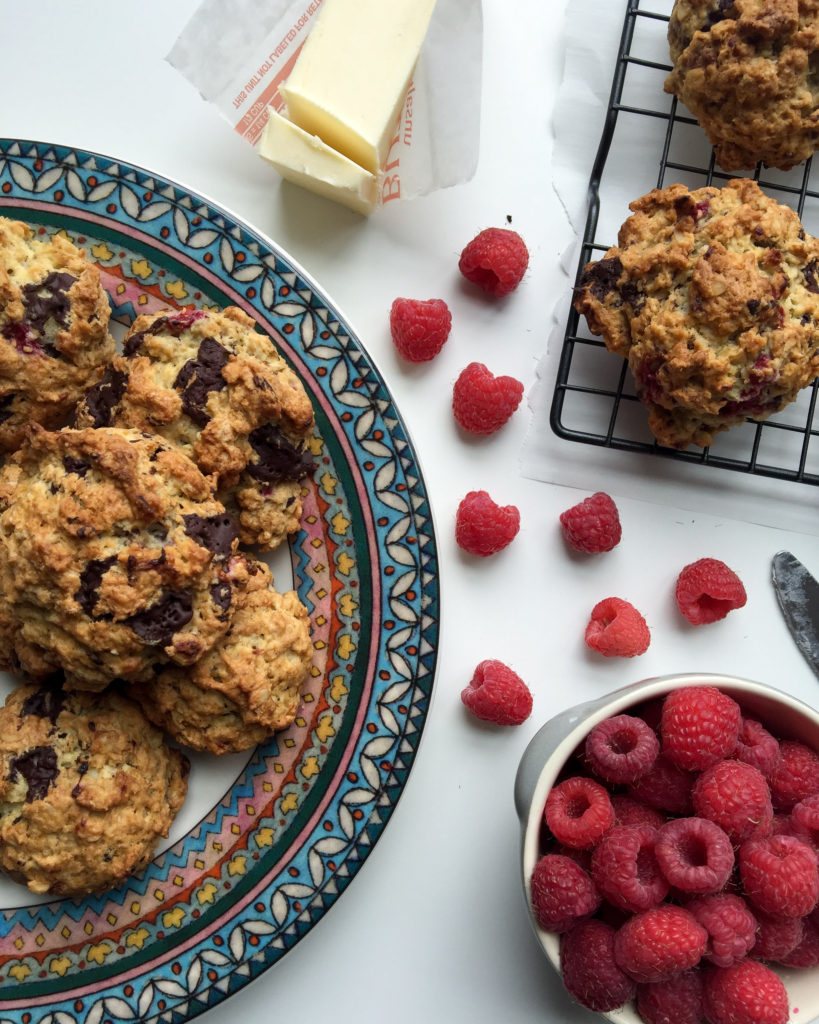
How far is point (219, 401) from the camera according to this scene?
1.62m

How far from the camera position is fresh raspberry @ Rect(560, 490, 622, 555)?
6.20ft

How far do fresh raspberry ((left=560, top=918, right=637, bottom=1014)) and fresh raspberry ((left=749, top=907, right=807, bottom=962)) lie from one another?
0.78 feet

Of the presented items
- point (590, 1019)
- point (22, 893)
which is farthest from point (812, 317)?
point (22, 893)

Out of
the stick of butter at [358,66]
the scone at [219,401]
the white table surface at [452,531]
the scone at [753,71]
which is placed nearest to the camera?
the scone at [219,401]

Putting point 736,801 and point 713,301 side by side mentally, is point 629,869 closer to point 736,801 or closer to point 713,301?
point 736,801

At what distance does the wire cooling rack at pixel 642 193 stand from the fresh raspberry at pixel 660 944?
100 centimetres

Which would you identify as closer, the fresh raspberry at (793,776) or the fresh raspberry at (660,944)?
the fresh raspberry at (660,944)

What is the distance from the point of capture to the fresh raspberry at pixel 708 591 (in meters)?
1.91

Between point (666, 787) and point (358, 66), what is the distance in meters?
1.62

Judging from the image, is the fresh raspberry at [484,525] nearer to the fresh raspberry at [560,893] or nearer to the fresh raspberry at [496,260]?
the fresh raspberry at [496,260]

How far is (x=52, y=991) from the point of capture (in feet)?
5.72

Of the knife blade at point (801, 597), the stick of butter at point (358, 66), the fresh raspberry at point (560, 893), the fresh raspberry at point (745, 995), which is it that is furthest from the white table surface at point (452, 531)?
the fresh raspberry at point (745, 995)

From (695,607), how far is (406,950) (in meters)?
1.04

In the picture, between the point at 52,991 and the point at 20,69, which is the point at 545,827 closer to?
the point at 52,991
